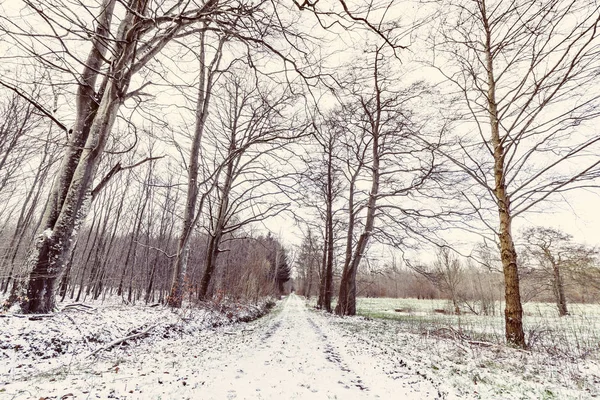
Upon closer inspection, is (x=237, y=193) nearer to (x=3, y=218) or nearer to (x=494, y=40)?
(x=494, y=40)

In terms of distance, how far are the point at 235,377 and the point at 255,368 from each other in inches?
20.4

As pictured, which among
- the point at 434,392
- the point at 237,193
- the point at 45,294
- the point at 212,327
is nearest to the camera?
the point at 434,392

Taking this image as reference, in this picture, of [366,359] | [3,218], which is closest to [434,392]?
[366,359]

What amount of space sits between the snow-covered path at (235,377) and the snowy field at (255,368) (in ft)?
0.04

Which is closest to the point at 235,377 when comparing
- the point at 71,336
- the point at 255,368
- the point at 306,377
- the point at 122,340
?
the point at 255,368

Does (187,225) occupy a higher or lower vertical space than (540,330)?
higher

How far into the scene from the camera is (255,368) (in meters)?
3.54

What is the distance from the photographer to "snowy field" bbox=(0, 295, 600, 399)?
104 inches

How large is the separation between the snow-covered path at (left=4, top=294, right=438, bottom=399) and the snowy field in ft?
0.04

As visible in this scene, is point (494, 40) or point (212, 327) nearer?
point (494, 40)

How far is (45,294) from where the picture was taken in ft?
15.9

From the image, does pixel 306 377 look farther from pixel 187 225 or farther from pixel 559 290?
pixel 559 290

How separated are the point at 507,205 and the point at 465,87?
294cm

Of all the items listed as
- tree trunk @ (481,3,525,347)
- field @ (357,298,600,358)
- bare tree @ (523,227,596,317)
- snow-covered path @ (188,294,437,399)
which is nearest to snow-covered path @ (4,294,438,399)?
snow-covered path @ (188,294,437,399)
